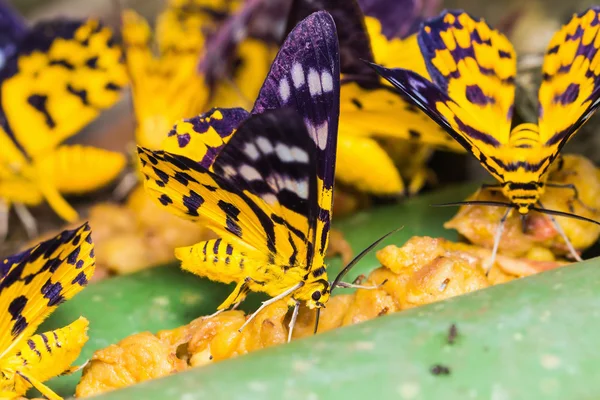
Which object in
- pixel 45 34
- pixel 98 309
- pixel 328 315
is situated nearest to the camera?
pixel 328 315

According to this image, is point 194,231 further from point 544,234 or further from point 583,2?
point 583,2

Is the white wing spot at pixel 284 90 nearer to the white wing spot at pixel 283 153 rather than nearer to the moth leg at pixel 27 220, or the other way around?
the white wing spot at pixel 283 153

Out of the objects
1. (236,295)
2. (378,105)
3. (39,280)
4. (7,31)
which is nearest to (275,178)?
(236,295)

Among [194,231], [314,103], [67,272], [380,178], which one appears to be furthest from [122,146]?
[314,103]

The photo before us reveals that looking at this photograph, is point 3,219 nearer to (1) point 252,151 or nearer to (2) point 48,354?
(2) point 48,354

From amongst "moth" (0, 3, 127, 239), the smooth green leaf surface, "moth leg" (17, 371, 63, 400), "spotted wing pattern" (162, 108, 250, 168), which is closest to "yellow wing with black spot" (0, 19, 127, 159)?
"moth" (0, 3, 127, 239)

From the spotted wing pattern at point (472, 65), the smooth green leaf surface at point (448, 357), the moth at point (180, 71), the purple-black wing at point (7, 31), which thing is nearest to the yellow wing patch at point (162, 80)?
the moth at point (180, 71)
